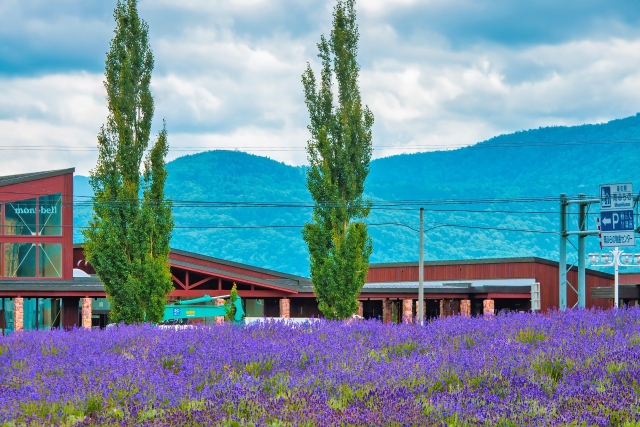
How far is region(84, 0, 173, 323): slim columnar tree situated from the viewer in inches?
1348

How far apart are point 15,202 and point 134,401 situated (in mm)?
41968

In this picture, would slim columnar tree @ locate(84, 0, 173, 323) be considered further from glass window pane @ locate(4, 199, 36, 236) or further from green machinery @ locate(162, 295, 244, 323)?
glass window pane @ locate(4, 199, 36, 236)

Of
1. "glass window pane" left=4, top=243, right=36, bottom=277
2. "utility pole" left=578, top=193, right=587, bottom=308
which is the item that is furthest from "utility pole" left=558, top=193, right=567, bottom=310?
"glass window pane" left=4, top=243, right=36, bottom=277

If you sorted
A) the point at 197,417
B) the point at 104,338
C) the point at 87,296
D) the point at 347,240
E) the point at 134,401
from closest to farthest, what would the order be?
the point at 197,417
the point at 134,401
the point at 104,338
the point at 347,240
the point at 87,296

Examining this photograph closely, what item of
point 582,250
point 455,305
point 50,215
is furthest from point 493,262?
point 50,215

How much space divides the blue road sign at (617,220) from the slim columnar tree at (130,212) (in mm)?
18490

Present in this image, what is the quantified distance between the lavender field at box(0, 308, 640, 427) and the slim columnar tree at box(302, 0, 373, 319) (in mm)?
24843

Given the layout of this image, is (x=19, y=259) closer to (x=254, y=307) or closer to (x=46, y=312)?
(x=46, y=312)

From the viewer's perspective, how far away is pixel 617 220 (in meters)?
36.9

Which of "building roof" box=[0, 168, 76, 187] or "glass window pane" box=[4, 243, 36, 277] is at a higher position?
"building roof" box=[0, 168, 76, 187]

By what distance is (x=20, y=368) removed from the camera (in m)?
12.0

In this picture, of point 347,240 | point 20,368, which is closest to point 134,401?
point 20,368

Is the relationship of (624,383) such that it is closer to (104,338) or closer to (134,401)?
(134,401)

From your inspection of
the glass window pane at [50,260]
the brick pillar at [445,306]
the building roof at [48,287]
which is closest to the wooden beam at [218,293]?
the building roof at [48,287]
